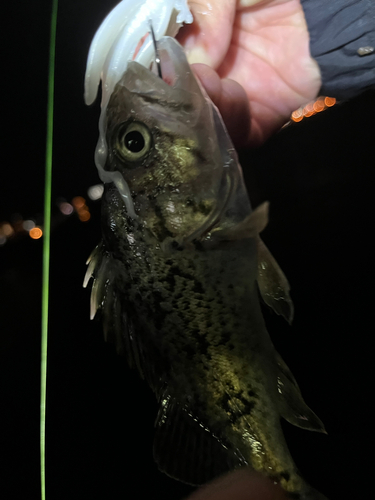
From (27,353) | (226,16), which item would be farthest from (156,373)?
(27,353)

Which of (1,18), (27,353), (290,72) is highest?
(1,18)

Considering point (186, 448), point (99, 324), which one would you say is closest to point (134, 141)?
point (99, 324)

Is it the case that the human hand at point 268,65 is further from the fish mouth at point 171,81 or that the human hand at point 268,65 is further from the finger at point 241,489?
the finger at point 241,489

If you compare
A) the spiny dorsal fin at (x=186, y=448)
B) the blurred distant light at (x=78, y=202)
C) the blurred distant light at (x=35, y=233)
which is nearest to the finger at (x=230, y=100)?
the spiny dorsal fin at (x=186, y=448)

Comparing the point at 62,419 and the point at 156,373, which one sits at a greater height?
the point at 156,373

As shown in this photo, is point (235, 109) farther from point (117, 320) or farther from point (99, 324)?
point (99, 324)

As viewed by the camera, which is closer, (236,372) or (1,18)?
(236,372)

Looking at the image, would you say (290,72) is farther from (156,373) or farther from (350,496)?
(350,496)
